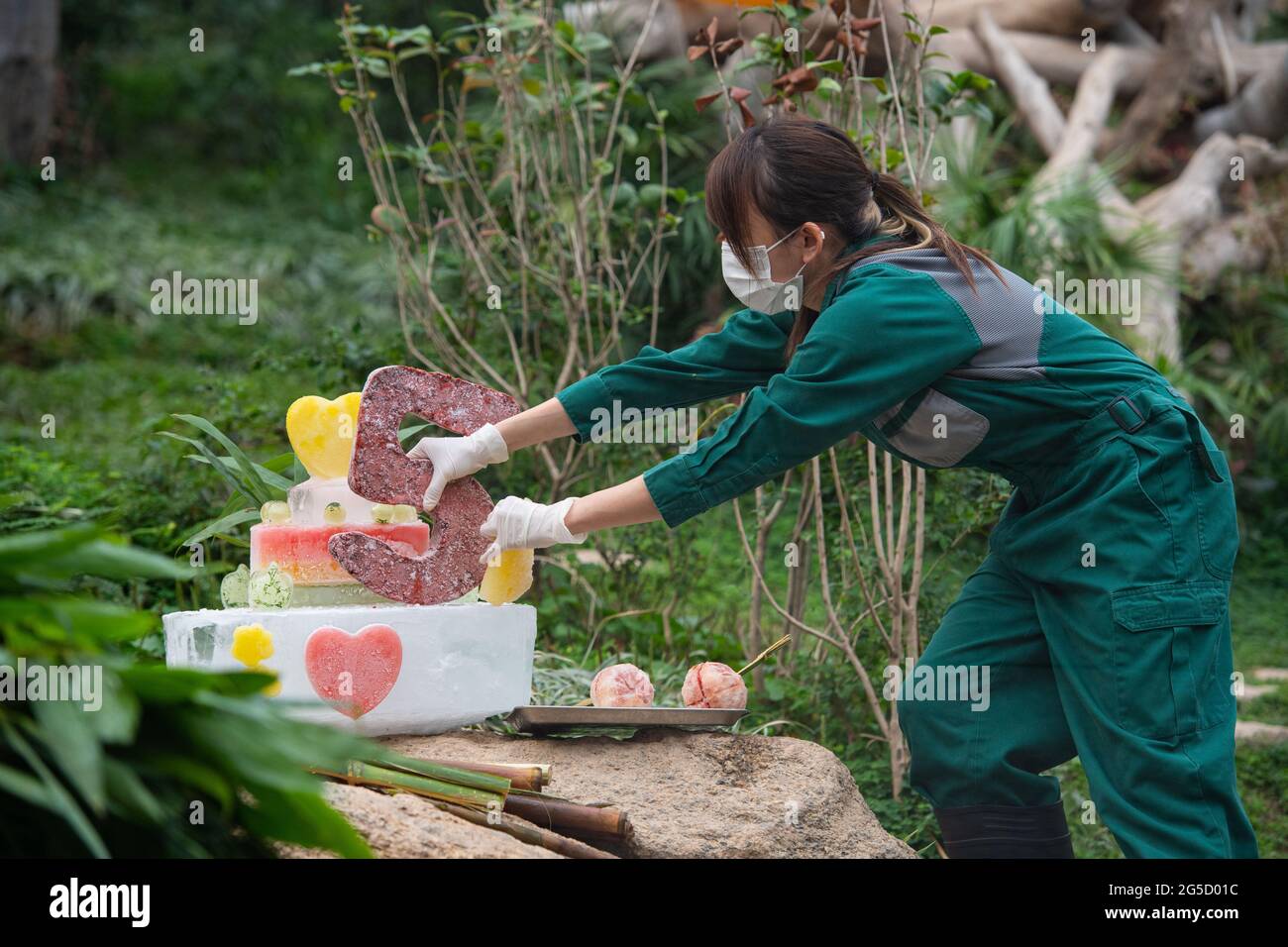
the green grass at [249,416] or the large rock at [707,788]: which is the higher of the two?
the green grass at [249,416]

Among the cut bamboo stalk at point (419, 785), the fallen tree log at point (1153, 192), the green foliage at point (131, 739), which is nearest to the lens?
the green foliage at point (131, 739)

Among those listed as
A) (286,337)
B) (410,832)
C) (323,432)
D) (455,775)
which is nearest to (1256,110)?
(286,337)

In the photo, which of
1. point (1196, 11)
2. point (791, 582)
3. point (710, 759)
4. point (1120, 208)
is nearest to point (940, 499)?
point (791, 582)

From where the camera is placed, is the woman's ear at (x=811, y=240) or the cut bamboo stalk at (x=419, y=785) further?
the woman's ear at (x=811, y=240)

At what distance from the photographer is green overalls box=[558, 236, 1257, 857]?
2545 millimetres

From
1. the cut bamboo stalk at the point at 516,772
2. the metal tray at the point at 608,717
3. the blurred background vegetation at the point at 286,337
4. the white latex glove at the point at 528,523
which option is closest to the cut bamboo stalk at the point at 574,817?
the cut bamboo stalk at the point at 516,772

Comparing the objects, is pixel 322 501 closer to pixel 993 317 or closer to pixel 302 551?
pixel 302 551

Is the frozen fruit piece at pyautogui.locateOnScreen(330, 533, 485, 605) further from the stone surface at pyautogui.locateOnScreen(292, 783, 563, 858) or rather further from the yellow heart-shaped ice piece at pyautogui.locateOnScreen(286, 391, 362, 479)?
the stone surface at pyautogui.locateOnScreen(292, 783, 563, 858)

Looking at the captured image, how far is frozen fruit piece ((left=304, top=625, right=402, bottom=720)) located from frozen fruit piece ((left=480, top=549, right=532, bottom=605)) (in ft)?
0.85

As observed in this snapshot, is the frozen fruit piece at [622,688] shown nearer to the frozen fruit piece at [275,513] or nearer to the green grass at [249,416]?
the green grass at [249,416]

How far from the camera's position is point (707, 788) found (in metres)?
3.06

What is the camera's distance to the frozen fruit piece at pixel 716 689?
3291 mm

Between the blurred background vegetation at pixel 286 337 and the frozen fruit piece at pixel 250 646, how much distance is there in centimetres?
35

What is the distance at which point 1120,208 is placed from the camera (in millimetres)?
8078
